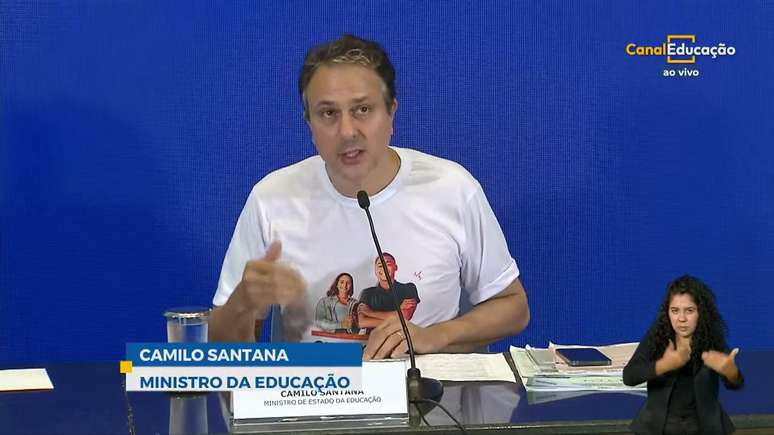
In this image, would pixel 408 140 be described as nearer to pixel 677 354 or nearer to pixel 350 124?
pixel 350 124

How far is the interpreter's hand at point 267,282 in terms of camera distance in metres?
1.72

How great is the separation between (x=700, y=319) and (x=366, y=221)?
1525 millimetres

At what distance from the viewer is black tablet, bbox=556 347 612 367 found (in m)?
1.84

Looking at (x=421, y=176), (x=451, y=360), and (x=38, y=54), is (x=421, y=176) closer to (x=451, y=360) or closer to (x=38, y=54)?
(x=451, y=360)

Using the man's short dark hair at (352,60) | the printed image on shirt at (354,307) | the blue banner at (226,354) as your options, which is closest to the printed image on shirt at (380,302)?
the printed image on shirt at (354,307)

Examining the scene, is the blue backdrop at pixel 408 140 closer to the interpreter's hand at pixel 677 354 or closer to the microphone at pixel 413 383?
the microphone at pixel 413 383

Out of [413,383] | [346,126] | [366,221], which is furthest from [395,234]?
[413,383]

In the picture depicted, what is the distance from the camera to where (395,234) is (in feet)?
7.83

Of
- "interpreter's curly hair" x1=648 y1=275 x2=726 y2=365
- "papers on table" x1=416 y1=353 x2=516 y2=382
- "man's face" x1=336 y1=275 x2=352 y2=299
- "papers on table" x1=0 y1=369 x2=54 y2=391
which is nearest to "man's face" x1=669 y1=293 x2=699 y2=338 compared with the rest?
"interpreter's curly hair" x1=648 y1=275 x2=726 y2=365

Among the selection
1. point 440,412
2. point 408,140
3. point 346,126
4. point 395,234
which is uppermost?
point 408,140

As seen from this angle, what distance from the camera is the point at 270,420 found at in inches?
61.1

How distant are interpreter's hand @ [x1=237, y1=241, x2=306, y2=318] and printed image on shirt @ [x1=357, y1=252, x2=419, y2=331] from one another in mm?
531

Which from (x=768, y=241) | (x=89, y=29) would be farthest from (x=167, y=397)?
(x=768, y=241)

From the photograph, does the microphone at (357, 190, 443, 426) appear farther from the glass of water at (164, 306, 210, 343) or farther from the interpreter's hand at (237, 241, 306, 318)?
the glass of water at (164, 306, 210, 343)
